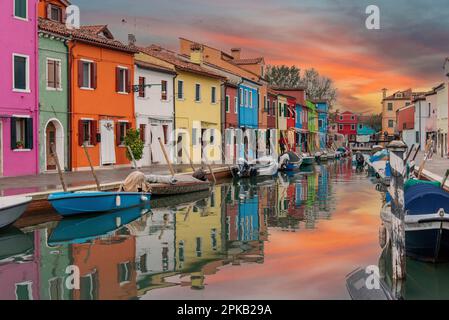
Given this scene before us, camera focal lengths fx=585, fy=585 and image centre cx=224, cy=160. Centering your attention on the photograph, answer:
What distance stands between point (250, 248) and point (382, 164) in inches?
894

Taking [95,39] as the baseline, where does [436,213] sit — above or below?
below

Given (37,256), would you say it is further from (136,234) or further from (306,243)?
(306,243)

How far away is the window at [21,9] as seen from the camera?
2388cm

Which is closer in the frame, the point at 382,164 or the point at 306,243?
the point at 306,243

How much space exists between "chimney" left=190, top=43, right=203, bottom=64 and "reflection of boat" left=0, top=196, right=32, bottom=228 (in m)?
28.9

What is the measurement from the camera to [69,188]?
734 inches

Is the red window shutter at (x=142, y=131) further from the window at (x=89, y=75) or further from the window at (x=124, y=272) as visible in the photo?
the window at (x=124, y=272)

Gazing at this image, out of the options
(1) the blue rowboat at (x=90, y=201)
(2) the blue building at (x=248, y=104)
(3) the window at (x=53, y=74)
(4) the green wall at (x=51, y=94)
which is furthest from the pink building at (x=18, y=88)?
(2) the blue building at (x=248, y=104)

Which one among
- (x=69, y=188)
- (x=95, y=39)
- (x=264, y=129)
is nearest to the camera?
(x=69, y=188)

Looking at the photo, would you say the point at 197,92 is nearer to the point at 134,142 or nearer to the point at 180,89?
the point at 180,89

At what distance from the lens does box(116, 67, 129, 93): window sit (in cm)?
2995

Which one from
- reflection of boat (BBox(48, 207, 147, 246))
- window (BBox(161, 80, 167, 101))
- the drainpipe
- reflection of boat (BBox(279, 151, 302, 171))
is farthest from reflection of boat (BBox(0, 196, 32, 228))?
reflection of boat (BBox(279, 151, 302, 171))

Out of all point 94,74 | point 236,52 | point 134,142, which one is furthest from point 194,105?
point 236,52
